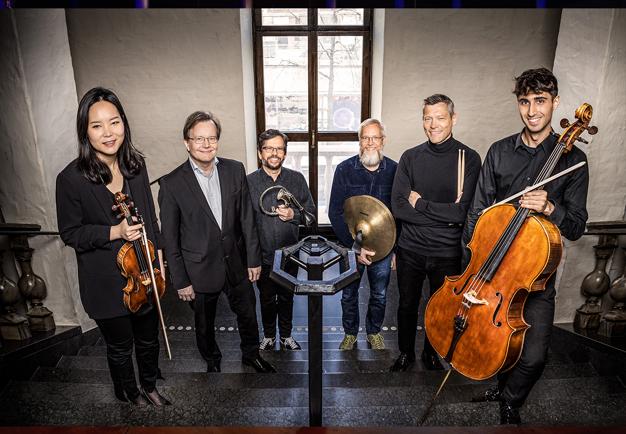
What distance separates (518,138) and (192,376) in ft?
7.40

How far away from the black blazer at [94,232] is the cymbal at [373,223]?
1.23 metres

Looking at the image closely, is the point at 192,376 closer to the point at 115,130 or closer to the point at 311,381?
the point at 311,381

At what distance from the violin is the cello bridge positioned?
146cm

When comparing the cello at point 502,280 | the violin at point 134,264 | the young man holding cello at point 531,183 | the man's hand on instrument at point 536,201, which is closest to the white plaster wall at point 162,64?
the violin at point 134,264

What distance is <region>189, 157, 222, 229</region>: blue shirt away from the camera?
2537 millimetres

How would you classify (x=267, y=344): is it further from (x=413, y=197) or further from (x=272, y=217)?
(x=413, y=197)

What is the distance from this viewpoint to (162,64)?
15.9ft

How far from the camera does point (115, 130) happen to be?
6.61 feet

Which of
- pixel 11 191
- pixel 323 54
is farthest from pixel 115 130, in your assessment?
pixel 323 54

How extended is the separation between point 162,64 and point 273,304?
312 cm

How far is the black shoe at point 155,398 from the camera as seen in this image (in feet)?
7.72

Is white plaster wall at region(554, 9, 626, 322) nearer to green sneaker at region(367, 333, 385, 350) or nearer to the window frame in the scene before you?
green sneaker at region(367, 333, 385, 350)

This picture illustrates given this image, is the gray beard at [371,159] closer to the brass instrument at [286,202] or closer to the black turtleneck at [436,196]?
the black turtleneck at [436,196]

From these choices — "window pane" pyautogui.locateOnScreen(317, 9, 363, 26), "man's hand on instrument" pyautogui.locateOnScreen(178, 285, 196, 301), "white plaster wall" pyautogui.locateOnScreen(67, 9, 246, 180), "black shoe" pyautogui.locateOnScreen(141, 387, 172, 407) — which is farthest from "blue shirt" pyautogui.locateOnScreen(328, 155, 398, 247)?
"window pane" pyautogui.locateOnScreen(317, 9, 363, 26)
